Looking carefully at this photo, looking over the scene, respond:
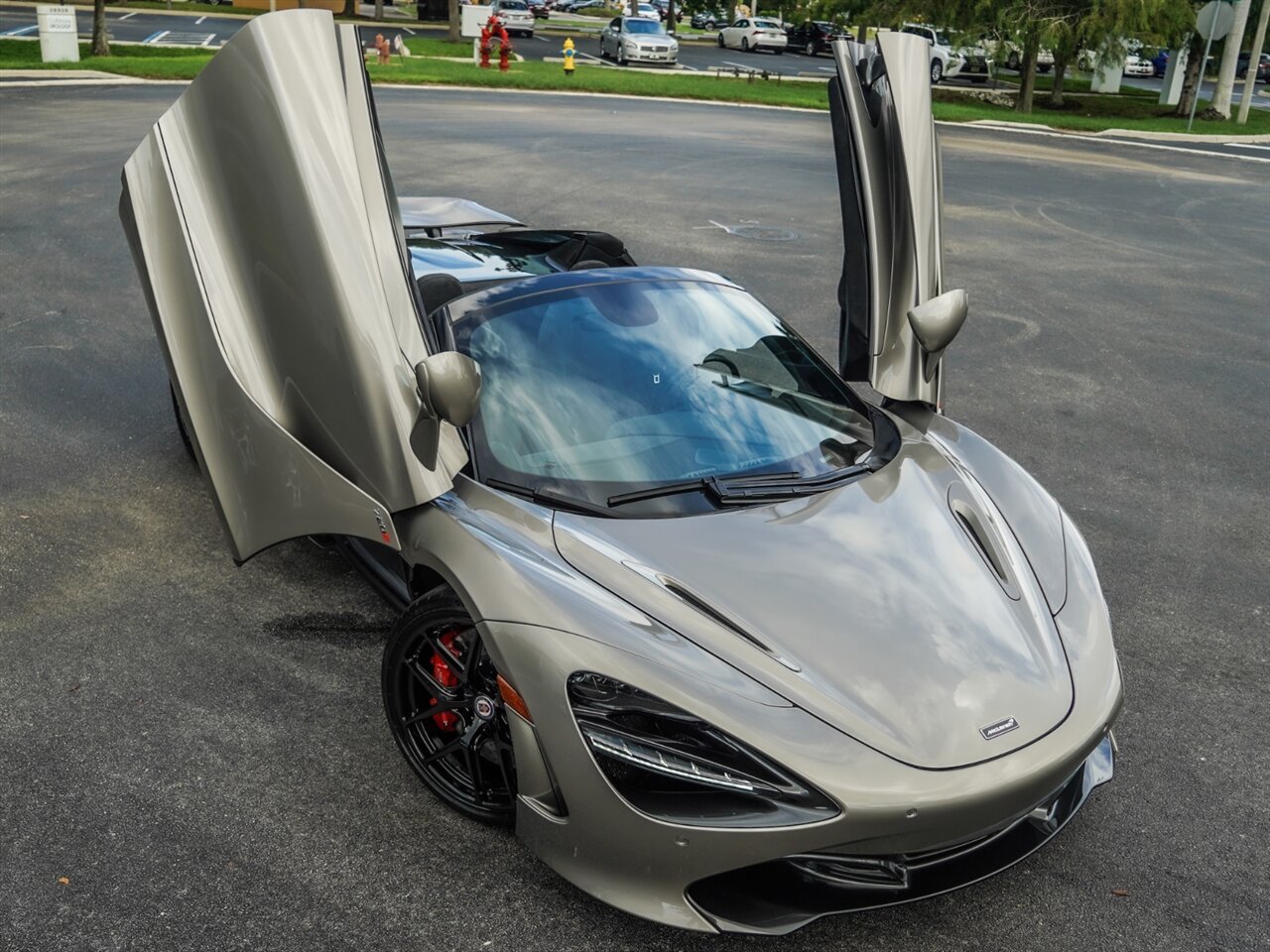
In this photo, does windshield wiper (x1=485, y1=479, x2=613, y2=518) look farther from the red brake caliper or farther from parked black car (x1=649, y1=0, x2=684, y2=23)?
parked black car (x1=649, y1=0, x2=684, y2=23)

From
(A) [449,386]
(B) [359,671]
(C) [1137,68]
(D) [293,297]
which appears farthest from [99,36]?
(C) [1137,68]

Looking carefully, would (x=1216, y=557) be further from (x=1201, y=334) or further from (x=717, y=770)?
(x=1201, y=334)

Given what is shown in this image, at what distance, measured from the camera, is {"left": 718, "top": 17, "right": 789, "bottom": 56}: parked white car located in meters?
48.9

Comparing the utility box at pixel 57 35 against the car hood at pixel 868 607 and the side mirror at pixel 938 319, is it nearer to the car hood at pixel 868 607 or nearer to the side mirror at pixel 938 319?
the side mirror at pixel 938 319

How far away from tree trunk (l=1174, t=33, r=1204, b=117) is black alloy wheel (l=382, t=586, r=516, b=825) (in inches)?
1250

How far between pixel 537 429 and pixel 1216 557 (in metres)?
3.51

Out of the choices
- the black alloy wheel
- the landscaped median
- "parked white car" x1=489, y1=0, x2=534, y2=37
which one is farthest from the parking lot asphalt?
"parked white car" x1=489, y1=0, x2=534, y2=37

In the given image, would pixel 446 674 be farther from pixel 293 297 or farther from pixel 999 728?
pixel 999 728

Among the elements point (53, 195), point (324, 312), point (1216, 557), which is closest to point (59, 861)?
point (324, 312)

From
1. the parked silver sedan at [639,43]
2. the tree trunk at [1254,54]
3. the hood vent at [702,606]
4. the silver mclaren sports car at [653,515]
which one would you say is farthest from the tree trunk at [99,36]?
the hood vent at [702,606]

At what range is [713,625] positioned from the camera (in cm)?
326

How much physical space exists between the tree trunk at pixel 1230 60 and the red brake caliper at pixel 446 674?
1112 inches

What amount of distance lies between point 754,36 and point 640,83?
76.6 feet

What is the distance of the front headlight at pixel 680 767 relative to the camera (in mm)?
2896
